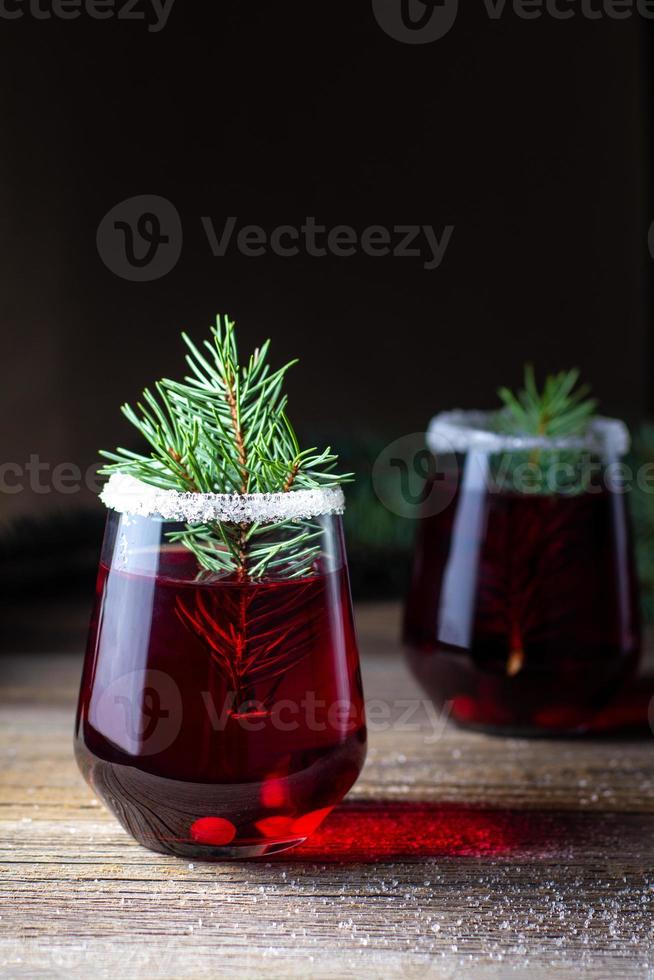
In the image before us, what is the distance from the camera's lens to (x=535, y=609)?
0.79m

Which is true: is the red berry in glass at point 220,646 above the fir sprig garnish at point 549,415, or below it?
below

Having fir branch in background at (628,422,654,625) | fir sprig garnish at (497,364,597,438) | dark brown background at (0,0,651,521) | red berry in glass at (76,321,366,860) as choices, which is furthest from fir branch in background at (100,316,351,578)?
dark brown background at (0,0,651,521)

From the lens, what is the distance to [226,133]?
2.30 metres

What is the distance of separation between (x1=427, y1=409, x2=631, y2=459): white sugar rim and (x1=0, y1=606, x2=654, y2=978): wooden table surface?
0.21m

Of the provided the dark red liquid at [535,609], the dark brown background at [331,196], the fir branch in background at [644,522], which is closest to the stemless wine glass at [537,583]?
the dark red liquid at [535,609]

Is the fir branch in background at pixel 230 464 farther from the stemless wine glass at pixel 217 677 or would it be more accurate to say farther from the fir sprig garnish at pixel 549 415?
the fir sprig garnish at pixel 549 415

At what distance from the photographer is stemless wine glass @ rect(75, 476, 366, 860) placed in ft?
1.87

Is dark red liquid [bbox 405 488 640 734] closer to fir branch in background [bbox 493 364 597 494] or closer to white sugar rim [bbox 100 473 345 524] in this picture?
fir branch in background [bbox 493 364 597 494]

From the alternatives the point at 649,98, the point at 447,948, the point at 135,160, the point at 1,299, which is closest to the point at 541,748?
the point at 447,948

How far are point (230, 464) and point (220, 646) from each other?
97 mm

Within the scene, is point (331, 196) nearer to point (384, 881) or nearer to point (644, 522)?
point (644, 522)

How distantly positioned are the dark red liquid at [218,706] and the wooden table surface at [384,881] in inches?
1.5

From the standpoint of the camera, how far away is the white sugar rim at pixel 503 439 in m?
0.78

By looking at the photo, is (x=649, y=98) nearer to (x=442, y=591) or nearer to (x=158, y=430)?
(x=442, y=591)
